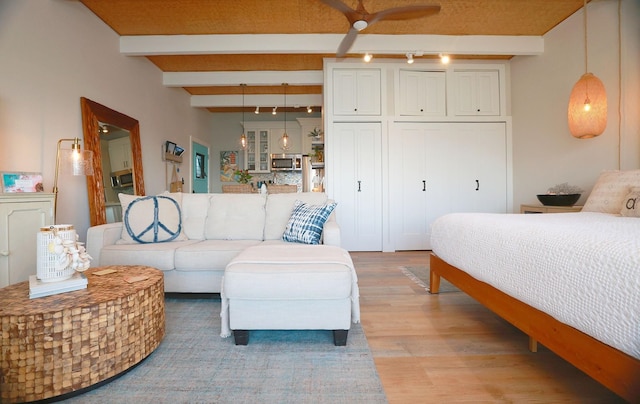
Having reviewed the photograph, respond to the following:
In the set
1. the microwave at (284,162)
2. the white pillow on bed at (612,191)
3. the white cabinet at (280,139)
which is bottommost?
the white pillow on bed at (612,191)

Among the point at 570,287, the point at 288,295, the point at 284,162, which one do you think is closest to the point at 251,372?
the point at 288,295

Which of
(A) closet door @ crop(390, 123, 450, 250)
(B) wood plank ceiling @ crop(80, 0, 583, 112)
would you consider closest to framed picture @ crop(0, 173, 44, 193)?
(B) wood plank ceiling @ crop(80, 0, 583, 112)

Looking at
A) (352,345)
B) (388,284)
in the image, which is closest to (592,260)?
(352,345)

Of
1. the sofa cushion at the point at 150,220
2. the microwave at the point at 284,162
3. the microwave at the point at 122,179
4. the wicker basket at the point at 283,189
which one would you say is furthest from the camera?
the microwave at the point at 284,162

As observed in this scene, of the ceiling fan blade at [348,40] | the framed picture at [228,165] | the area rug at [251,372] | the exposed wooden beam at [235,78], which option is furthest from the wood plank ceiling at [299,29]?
the area rug at [251,372]

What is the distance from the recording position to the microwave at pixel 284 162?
679 cm

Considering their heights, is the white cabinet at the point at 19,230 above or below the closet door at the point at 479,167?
below

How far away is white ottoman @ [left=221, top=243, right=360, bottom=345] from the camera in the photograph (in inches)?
62.9

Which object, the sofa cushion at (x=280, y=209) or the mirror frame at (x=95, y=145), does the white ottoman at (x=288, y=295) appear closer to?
the sofa cushion at (x=280, y=209)

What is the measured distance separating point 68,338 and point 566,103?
4.89 meters

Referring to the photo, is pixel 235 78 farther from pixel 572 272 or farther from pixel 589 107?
pixel 572 272

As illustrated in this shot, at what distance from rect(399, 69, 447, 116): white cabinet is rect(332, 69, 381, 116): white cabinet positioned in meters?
0.43

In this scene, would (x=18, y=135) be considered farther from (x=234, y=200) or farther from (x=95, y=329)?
(x=95, y=329)

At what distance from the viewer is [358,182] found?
14.2 ft
